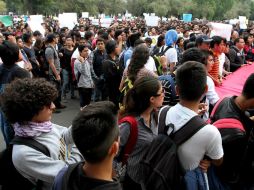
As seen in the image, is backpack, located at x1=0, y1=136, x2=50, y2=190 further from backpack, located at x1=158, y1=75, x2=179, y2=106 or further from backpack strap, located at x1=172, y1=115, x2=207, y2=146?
backpack, located at x1=158, y1=75, x2=179, y2=106

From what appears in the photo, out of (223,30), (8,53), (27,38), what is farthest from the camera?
(223,30)

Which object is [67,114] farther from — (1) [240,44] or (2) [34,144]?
(2) [34,144]

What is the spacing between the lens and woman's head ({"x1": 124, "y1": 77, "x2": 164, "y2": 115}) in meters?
2.55

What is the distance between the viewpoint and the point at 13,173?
74.0 inches

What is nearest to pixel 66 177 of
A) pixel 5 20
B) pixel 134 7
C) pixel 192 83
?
A: pixel 192 83

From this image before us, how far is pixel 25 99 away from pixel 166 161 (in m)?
0.95

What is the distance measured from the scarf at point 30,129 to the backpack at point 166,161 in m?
0.68

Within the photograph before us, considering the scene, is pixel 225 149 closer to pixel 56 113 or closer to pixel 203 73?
pixel 203 73

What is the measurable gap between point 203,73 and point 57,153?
110 centimetres

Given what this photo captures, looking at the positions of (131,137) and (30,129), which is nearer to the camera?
(30,129)

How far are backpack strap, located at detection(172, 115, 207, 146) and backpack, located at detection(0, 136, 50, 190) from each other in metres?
0.80

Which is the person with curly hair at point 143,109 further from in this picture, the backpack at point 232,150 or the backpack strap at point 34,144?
the backpack strap at point 34,144

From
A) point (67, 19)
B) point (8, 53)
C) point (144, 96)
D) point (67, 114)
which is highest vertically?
Result: point (67, 19)

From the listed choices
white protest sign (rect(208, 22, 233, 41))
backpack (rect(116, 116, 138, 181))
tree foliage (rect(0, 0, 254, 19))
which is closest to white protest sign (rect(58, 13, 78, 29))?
white protest sign (rect(208, 22, 233, 41))
